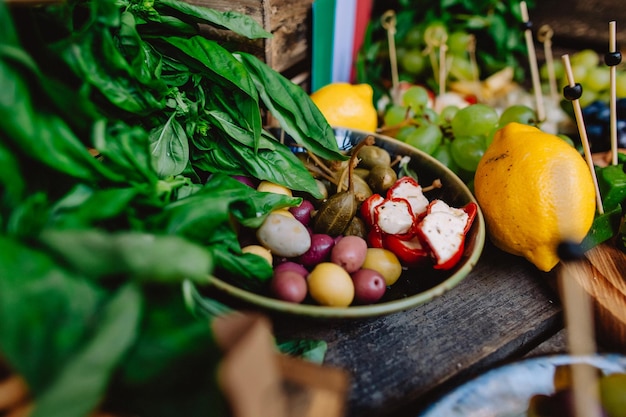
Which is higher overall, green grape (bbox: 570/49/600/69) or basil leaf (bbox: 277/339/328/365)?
green grape (bbox: 570/49/600/69)

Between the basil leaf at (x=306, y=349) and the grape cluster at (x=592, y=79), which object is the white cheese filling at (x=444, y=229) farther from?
the grape cluster at (x=592, y=79)

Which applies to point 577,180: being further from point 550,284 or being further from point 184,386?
point 184,386

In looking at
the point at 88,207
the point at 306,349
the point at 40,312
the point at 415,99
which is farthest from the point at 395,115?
the point at 40,312

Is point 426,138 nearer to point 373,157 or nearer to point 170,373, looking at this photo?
point 373,157

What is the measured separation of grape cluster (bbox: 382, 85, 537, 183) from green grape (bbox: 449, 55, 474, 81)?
39cm

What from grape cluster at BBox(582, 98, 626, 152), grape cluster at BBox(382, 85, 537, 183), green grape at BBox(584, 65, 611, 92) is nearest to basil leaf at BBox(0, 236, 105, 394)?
grape cluster at BBox(382, 85, 537, 183)

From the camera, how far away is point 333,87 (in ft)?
3.54

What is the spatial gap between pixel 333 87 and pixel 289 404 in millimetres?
832

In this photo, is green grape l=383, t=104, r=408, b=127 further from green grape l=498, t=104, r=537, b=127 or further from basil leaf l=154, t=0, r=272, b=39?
basil leaf l=154, t=0, r=272, b=39

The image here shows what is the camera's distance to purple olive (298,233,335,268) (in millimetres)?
722

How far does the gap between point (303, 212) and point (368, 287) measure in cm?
20

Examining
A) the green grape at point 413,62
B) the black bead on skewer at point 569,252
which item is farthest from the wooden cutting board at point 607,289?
the green grape at point 413,62

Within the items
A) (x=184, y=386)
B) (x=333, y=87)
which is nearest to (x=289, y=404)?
(x=184, y=386)

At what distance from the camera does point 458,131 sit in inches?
42.2
